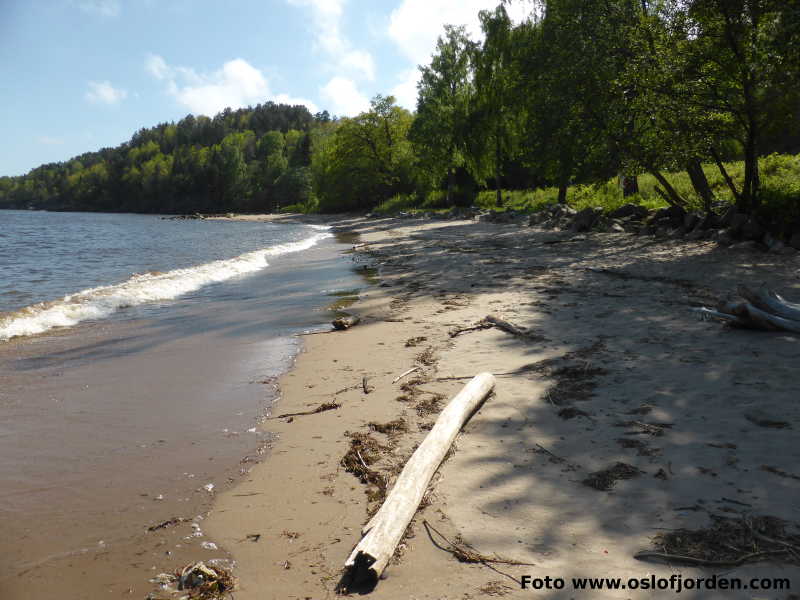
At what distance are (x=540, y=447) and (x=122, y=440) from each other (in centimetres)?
336

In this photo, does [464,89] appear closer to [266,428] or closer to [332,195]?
[332,195]

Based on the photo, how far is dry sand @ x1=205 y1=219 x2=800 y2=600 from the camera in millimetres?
2541

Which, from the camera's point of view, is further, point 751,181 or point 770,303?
point 751,181

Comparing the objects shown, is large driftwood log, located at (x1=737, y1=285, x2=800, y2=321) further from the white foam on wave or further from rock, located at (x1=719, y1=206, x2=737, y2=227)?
the white foam on wave

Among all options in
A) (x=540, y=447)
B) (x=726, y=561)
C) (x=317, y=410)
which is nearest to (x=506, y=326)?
(x=317, y=410)

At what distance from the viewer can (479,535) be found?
2725 mm

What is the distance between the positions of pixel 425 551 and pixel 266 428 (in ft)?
7.30

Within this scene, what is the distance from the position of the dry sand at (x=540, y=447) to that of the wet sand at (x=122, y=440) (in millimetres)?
338

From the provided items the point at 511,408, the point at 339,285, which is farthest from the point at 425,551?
the point at 339,285

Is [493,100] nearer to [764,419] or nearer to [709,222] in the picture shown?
[709,222]

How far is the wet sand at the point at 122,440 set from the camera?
2.77m

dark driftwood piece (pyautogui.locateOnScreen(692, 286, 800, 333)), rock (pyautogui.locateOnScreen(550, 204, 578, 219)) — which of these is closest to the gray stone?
rock (pyautogui.locateOnScreen(550, 204, 578, 219))

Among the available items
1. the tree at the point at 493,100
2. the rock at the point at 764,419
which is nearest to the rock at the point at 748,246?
the rock at the point at 764,419

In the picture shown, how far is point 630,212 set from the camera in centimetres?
1705
